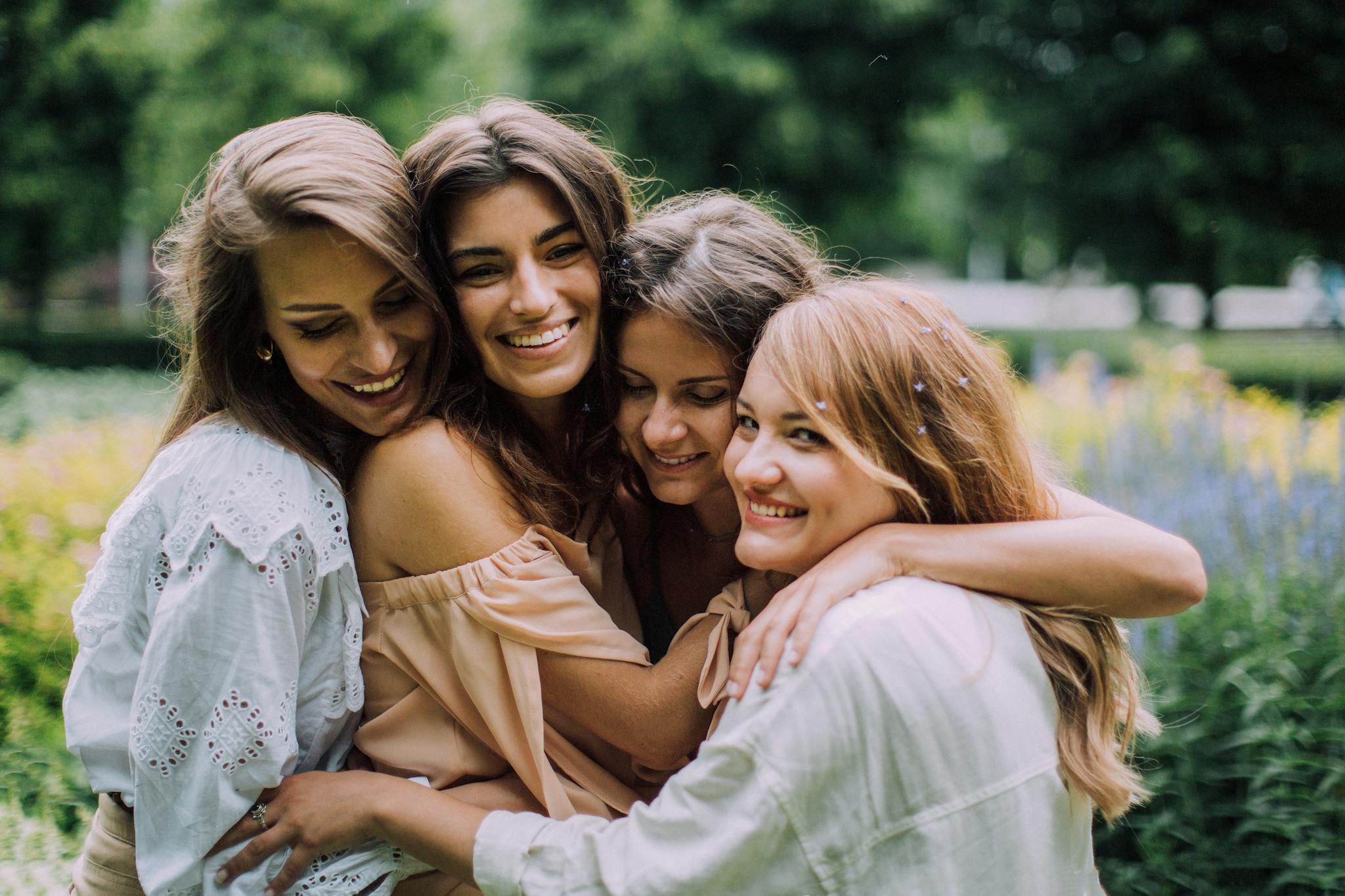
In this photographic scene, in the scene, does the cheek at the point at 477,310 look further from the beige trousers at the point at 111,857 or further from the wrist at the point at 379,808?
the beige trousers at the point at 111,857

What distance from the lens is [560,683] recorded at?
2.30 m

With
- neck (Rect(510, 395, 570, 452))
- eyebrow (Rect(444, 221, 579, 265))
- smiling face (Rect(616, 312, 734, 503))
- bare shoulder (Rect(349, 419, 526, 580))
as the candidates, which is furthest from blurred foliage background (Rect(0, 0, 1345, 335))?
bare shoulder (Rect(349, 419, 526, 580))

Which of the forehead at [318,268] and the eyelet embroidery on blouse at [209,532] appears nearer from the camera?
the eyelet embroidery on blouse at [209,532]

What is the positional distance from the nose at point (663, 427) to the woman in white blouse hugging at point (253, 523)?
1.68 ft

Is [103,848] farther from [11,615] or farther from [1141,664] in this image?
[1141,664]

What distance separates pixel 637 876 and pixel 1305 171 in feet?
40.8

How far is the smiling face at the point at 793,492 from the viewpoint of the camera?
2.10m

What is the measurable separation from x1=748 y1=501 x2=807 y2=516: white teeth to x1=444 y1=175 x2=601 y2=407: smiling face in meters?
0.68

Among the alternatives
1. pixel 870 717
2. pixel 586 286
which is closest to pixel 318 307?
pixel 586 286

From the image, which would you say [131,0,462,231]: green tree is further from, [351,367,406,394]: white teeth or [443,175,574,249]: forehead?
[351,367,406,394]: white teeth

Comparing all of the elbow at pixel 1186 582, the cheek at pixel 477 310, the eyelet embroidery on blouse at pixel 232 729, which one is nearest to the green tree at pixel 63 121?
the cheek at pixel 477 310

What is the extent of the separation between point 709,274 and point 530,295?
0.42 meters

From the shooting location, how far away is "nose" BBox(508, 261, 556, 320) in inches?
100

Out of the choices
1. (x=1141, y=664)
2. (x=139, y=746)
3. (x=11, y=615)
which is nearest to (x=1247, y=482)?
(x=1141, y=664)
